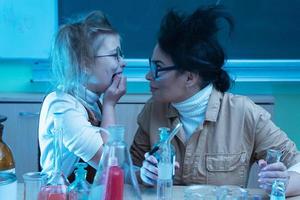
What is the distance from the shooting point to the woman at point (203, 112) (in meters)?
1.52

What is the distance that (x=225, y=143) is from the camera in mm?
1541

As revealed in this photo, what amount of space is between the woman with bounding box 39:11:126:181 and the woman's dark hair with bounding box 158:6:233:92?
20 centimetres

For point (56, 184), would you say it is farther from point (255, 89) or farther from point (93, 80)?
point (255, 89)

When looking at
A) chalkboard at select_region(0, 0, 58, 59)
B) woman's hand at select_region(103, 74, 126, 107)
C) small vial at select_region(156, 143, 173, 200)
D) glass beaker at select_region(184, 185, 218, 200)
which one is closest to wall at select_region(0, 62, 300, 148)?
chalkboard at select_region(0, 0, 58, 59)

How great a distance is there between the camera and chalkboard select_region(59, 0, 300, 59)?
2605mm

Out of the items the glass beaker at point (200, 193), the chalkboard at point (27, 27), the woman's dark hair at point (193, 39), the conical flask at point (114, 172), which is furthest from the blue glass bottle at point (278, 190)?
the chalkboard at point (27, 27)

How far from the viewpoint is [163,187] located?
1167mm

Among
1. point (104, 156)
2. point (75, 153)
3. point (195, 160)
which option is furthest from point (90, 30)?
point (104, 156)

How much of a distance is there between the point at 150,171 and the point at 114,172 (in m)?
0.29

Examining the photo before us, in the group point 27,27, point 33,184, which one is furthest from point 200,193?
point 27,27

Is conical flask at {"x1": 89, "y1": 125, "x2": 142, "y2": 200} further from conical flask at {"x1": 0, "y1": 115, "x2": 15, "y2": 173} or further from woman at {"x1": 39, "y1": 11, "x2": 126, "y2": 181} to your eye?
woman at {"x1": 39, "y1": 11, "x2": 126, "y2": 181}

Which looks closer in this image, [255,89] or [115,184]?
[115,184]

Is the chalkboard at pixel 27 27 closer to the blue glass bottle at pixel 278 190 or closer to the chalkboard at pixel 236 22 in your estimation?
the chalkboard at pixel 236 22

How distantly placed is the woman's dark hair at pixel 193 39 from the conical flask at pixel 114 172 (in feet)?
1.95
